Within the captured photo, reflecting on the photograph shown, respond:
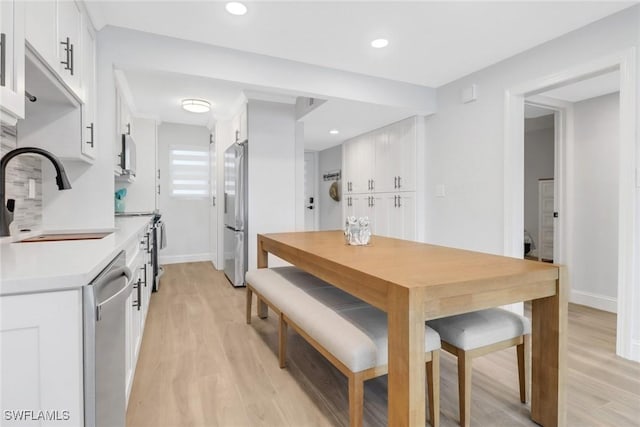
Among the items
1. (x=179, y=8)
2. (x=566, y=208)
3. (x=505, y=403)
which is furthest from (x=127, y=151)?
(x=566, y=208)

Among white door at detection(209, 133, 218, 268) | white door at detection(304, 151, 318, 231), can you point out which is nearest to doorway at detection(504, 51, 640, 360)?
white door at detection(209, 133, 218, 268)

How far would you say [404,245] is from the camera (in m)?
2.28

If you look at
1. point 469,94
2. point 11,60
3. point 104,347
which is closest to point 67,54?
point 11,60

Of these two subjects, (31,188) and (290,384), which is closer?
(290,384)

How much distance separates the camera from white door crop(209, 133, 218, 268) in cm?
537

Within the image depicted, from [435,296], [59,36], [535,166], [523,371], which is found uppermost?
[59,36]

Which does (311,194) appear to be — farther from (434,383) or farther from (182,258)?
(434,383)

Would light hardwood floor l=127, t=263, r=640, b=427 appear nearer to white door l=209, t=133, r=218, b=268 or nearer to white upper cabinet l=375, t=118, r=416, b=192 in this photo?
white upper cabinet l=375, t=118, r=416, b=192

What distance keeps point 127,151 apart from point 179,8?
175cm

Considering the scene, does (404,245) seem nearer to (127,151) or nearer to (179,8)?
(179,8)

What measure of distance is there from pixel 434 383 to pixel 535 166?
5.61m

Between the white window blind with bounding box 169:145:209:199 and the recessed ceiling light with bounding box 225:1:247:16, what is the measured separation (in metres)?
3.90

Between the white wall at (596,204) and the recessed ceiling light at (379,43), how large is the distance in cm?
246

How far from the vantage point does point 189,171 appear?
5.78m
